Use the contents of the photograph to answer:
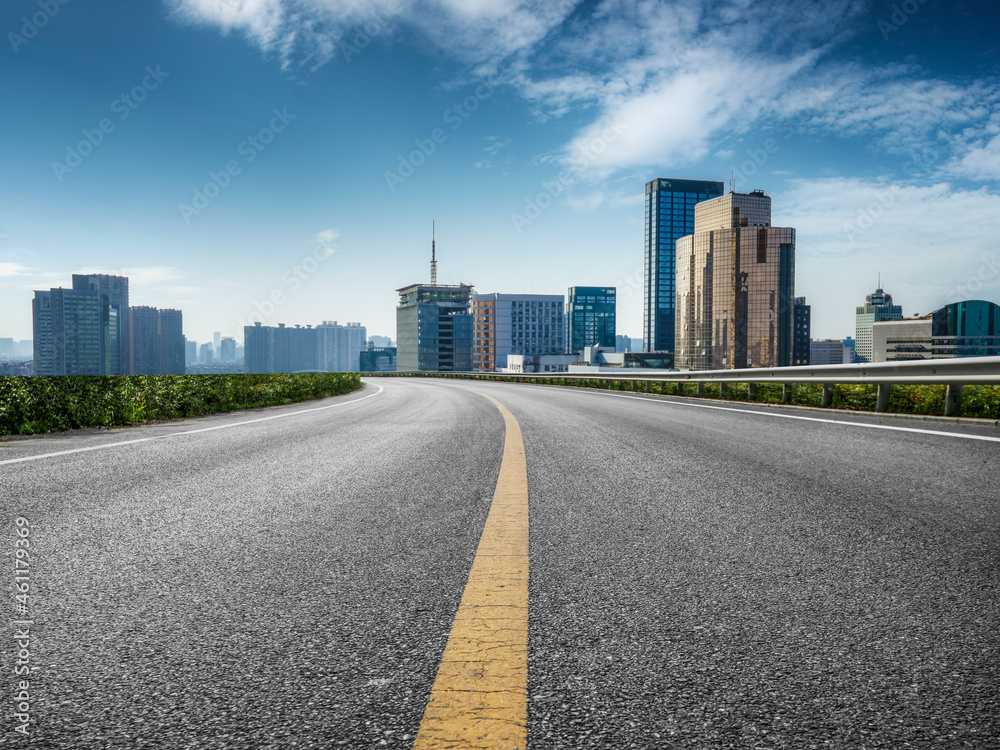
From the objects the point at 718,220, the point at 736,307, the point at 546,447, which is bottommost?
the point at 546,447

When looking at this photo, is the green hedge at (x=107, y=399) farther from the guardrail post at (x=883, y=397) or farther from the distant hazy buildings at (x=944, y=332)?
the distant hazy buildings at (x=944, y=332)

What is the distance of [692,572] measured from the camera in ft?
7.40

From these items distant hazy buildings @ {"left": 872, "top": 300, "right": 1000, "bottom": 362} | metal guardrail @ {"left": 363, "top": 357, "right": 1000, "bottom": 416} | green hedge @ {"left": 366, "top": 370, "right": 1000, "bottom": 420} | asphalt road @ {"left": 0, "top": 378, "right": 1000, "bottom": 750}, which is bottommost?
asphalt road @ {"left": 0, "top": 378, "right": 1000, "bottom": 750}

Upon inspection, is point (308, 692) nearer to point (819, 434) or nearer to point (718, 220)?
point (819, 434)

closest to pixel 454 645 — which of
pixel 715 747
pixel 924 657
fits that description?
pixel 715 747

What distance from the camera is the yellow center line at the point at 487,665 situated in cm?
123

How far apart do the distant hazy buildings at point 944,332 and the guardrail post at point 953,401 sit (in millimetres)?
204424

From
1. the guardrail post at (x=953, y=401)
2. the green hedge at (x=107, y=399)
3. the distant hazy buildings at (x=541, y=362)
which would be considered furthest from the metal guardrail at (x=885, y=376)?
the distant hazy buildings at (x=541, y=362)

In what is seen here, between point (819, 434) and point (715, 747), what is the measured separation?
632 centimetres

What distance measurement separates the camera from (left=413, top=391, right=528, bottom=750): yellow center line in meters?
1.23

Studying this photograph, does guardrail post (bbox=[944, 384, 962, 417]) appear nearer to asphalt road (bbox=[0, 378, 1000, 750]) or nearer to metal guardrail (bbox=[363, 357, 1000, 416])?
metal guardrail (bbox=[363, 357, 1000, 416])

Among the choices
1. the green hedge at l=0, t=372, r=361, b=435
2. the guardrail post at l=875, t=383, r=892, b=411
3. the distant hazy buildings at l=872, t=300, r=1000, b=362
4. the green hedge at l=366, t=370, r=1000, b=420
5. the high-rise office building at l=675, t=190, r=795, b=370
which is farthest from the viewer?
the distant hazy buildings at l=872, t=300, r=1000, b=362

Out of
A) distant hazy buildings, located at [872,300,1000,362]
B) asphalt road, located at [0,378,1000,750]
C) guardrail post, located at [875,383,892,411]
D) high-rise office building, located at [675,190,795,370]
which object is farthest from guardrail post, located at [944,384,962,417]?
distant hazy buildings, located at [872,300,1000,362]

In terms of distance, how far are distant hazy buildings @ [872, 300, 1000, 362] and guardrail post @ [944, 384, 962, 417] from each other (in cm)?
20442
